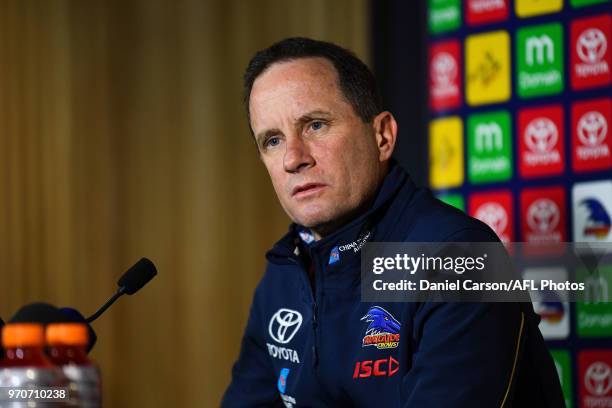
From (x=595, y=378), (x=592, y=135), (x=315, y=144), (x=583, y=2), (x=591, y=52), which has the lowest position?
(x=595, y=378)

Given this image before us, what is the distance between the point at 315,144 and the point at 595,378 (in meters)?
1.03

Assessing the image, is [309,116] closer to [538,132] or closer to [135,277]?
[135,277]

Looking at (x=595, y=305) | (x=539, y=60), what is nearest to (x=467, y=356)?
(x=595, y=305)

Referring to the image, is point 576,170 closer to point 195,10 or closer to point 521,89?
point 521,89

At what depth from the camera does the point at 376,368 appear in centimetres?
144

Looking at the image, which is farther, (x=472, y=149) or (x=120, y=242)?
A: (x=120, y=242)

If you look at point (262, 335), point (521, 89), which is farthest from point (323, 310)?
point (521, 89)

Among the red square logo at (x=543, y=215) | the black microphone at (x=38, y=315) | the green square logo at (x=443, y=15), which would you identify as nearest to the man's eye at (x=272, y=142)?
the black microphone at (x=38, y=315)

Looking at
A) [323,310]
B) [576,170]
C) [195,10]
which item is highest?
[195,10]

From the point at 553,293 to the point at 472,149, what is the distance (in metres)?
0.45

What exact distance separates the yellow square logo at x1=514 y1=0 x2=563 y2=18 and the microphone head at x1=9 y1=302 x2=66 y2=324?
163cm

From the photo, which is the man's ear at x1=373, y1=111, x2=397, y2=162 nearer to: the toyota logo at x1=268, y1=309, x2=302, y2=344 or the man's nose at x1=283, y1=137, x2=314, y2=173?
the man's nose at x1=283, y1=137, x2=314, y2=173

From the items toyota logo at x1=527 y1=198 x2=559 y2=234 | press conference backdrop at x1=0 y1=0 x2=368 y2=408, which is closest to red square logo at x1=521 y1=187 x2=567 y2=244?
toyota logo at x1=527 y1=198 x2=559 y2=234

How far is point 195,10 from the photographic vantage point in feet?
9.62
